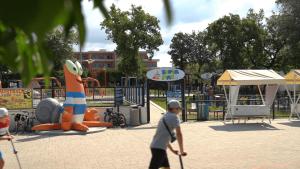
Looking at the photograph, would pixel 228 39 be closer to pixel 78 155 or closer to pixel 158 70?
pixel 158 70

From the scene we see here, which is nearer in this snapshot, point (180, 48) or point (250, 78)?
point (250, 78)

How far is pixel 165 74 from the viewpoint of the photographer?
23.1 m

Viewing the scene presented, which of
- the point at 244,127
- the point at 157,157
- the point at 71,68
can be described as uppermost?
the point at 71,68

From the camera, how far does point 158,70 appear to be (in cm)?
2298

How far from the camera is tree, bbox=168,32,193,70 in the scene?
10304cm

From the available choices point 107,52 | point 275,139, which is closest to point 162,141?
point 275,139

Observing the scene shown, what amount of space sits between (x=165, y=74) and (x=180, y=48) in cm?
8146

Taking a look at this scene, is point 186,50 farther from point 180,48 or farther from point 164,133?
point 164,133

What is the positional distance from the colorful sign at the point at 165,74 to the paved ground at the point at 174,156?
3181 mm

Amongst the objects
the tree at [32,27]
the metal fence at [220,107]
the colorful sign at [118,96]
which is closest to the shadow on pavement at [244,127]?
the metal fence at [220,107]

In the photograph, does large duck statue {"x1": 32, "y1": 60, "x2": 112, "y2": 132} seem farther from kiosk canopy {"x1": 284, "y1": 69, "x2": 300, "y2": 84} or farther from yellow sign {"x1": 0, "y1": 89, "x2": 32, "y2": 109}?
kiosk canopy {"x1": 284, "y1": 69, "x2": 300, "y2": 84}

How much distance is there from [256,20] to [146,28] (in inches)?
713

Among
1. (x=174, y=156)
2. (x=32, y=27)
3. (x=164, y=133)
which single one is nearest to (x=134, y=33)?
(x=174, y=156)

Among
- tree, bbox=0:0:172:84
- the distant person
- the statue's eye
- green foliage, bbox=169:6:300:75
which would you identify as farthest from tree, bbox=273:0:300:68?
tree, bbox=0:0:172:84
